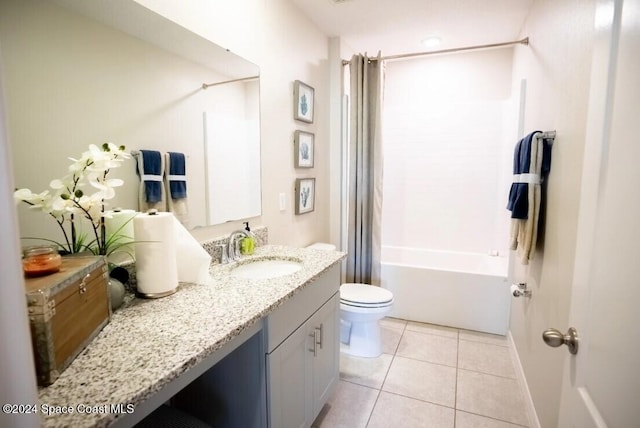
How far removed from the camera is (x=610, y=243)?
2.19ft

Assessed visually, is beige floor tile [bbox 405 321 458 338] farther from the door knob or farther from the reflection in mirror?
the door knob

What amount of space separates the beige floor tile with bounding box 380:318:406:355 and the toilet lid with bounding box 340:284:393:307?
0.43m

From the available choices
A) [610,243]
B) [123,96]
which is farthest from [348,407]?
[123,96]

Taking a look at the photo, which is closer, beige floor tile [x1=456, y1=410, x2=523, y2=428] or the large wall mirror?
the large wall mirror

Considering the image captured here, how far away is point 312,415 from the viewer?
154 centimetres

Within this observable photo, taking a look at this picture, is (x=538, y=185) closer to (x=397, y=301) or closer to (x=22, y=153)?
(x=397, y=301)

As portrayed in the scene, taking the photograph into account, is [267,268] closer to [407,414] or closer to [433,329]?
[407,414]

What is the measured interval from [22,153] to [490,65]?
140 inches

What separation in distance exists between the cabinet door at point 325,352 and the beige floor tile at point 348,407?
0.14 meters

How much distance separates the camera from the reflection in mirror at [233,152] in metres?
1.63

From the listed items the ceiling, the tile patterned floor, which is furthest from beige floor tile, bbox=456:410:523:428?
the ceiling

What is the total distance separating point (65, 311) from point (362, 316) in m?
1.79

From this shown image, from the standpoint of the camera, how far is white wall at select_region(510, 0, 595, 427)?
122cm

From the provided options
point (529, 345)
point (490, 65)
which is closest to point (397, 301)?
point (529, 345)
